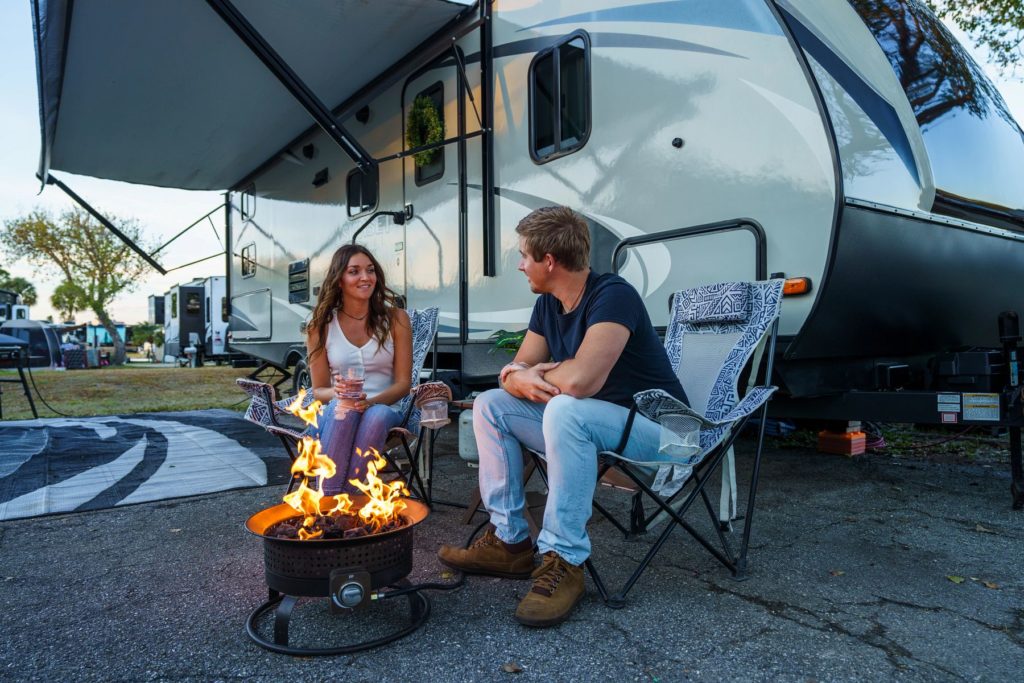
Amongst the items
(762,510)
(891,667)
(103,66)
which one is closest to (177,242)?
(103,66)

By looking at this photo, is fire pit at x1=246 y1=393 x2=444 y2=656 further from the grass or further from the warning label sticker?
the grass

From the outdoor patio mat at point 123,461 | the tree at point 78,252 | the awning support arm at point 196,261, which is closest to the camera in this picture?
the outdoor patio mat at point 123,461

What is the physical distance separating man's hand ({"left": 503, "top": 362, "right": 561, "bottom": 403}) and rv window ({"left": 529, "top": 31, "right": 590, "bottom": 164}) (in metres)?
1.76

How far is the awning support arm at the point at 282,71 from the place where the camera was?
12.6ft

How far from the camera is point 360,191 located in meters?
5.47

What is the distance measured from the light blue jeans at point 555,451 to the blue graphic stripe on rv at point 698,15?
1743mm

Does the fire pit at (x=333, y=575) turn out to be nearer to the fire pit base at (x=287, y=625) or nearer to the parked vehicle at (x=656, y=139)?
the fire pit base at (x=287, y=625)

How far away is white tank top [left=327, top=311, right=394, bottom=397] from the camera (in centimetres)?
293

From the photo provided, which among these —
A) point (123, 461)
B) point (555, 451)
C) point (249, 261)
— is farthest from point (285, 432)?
point (249, 261)

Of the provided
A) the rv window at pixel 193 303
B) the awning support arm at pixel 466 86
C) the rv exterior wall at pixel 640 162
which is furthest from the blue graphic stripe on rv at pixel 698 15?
the rv window at pixel 193 303

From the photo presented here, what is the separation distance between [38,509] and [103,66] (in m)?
2.96

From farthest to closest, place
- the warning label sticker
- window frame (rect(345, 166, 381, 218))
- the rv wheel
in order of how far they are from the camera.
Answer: the rv wheel
window frame (rect(345, 166, 381, 218))
the warning label sticker

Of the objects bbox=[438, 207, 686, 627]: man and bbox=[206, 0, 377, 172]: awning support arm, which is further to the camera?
bbox=[206, 0, 377, 172]: awning support arm

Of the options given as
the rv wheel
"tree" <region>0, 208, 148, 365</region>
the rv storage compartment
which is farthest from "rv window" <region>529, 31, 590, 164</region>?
"tree" <region>0, 208, 148, 365</region>
